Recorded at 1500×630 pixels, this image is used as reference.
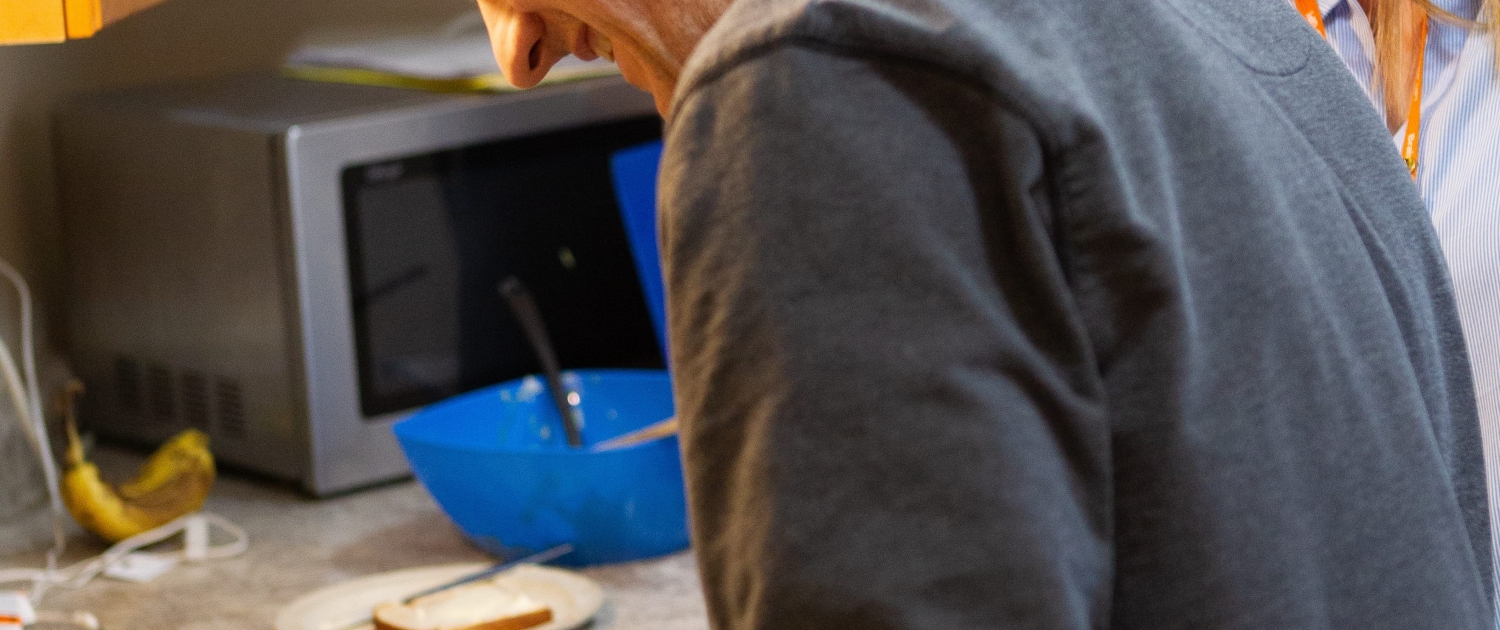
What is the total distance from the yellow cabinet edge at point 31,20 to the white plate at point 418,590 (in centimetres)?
42

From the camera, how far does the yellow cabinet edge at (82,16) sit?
3.02 feet

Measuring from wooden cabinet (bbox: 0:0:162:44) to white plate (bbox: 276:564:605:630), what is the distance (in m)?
0.42

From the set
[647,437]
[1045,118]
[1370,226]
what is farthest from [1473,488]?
[647,437]

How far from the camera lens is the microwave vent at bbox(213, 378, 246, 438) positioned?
1.43 metres

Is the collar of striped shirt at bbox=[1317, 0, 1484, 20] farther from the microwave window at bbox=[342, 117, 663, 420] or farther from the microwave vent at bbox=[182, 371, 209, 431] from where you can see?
the microwave vent at bbox=[182, 371, 209, 431]

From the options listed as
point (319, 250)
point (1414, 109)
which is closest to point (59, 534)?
point (319, 250)

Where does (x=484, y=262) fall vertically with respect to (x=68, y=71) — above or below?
below

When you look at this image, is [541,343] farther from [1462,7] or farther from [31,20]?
[1462,7]

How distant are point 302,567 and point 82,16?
499 mm

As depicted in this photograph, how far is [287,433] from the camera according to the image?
4.61 feet

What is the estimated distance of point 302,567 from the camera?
4.10 feet

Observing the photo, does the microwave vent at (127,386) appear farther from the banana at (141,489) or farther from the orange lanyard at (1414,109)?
the orange lanyard at (1414,109)

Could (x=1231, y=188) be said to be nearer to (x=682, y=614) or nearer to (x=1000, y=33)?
(x=1000, y=33)

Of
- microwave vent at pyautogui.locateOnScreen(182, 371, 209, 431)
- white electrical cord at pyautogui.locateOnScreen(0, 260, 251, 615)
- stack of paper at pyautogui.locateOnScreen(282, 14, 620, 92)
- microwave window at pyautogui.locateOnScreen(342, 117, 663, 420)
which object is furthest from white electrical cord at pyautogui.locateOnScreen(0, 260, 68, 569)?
stack of paper at pyautogui.locateOnScreen(282, 14, 620, 92)
